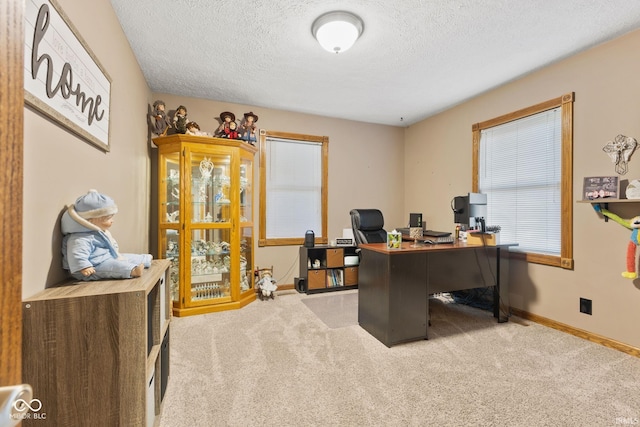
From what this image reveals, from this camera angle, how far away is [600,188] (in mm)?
2406

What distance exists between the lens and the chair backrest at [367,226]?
12.3 ft

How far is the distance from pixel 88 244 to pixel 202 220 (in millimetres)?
2006

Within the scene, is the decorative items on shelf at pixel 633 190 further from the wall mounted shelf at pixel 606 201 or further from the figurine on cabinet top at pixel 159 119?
the figurine on cabinet top at pixel 159 119

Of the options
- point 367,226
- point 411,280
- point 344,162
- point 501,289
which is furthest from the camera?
point 344,162

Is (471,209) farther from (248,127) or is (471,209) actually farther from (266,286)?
(248,127)

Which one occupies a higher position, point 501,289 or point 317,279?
point 501,289

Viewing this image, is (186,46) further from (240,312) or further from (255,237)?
(240,312)

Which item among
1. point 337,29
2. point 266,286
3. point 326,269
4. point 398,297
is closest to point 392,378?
point 398,297

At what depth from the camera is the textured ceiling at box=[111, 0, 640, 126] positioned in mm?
2039

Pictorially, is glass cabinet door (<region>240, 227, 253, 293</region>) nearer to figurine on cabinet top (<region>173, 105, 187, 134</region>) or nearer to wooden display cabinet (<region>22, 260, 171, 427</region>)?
figurine on cabinet top (<region>173, 105, 187, 134</region>)

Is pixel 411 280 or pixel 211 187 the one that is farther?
pixel 211 187

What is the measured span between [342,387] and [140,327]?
1309mm

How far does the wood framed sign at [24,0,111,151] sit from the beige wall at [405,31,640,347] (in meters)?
3.75

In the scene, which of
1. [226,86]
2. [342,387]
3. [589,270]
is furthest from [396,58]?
[342,387]
